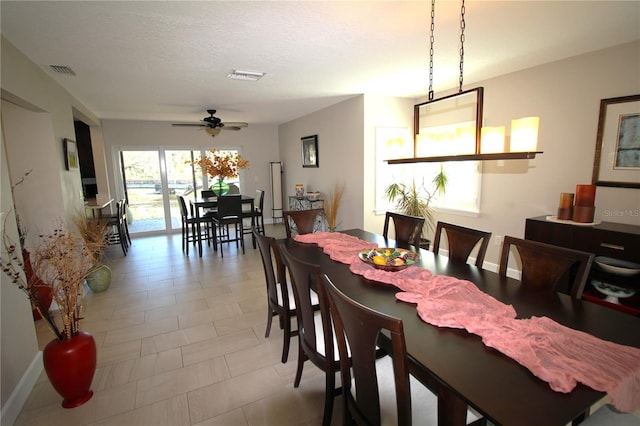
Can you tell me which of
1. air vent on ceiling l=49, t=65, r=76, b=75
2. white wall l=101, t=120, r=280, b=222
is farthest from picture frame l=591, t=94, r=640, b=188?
white wall l=101, t=120, r=280, b=222

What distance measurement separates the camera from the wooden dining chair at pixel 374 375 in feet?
3.46

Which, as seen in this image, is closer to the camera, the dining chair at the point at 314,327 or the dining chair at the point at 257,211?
the dining chair at the point at 314,327

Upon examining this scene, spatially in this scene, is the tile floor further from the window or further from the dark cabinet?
the dark cabinet

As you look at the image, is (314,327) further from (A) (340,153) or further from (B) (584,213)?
(A) (340,153)

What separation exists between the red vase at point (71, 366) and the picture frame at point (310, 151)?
4549mm

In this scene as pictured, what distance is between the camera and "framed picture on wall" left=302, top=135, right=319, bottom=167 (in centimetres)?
590

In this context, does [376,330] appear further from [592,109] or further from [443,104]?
[443,104]

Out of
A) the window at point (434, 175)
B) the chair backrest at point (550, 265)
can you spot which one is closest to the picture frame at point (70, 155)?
the window at point (434, 175)

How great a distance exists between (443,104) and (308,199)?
276 centimetres

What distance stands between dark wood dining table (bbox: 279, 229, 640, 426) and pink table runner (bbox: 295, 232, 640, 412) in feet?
0.10

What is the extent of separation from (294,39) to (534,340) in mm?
2507

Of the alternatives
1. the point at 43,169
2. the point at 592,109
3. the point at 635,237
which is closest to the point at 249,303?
the point at 43,169

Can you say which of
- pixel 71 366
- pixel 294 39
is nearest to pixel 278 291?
pixel 71 366

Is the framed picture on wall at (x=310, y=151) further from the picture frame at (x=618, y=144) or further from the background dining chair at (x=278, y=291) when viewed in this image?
the picture frame at (x=618, y=144)
